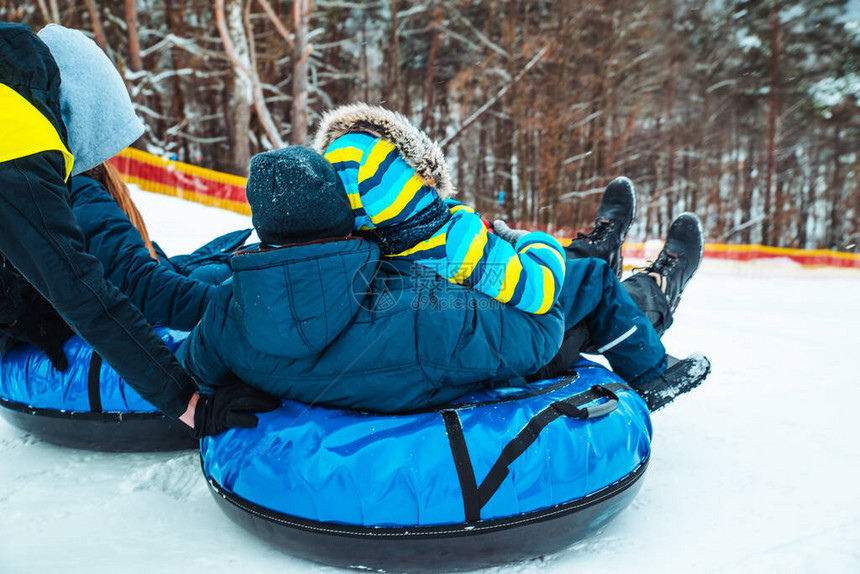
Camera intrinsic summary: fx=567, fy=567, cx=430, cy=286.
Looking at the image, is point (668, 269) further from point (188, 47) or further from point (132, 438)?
point (188, 47)

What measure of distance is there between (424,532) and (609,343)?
102cm

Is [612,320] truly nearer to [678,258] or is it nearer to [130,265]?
[678,258]

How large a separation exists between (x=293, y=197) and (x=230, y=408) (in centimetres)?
63

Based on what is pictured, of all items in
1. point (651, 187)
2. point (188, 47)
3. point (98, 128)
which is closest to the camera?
point (98, 128)

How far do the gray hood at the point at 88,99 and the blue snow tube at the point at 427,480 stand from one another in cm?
98

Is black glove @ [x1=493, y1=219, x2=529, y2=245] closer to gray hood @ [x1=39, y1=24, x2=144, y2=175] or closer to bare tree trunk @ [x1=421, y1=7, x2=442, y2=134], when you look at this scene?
gray hood @ [x1=39, y1=24, x2=144, y2=175]

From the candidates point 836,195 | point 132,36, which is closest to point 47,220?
point 132,36

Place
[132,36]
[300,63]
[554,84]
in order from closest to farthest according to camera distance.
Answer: [300,63], [132,36], [554,84]

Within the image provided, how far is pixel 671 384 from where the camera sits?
6.70 ft

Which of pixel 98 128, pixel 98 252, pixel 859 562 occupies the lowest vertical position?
pixel 859 562

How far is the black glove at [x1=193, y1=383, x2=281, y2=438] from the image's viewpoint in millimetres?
1568

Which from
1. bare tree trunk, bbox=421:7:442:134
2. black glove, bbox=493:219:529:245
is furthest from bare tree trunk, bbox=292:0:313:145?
black glove, bbox=493:219:529:245

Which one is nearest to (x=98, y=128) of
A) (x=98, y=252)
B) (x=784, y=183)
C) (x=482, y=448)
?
(x=98, y=252)

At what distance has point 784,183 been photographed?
72.3 feet
